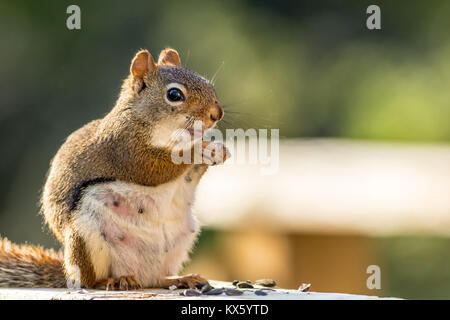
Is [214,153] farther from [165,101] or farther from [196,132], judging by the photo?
[165,101]

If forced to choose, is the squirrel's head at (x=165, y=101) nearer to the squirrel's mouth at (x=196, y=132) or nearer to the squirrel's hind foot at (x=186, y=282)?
the squirrel's mouth at (x=196, y=132)

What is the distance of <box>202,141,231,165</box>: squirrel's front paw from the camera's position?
321 cm

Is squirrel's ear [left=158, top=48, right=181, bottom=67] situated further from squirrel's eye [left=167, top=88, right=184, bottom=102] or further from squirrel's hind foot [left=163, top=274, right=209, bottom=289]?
squirrel's hind foot [left=163, top=274, right=209, bottom=289]

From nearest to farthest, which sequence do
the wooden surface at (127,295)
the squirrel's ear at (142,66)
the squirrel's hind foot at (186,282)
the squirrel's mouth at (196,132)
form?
1. the wooden surface at (127,295)
2. the squirrel's hind foot at (186,282)
3. the squirrel's mouth at (196,132)
4. the squirrel's ear at (142,66)

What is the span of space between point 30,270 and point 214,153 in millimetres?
804

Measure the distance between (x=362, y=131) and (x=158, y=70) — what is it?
607 centimetres

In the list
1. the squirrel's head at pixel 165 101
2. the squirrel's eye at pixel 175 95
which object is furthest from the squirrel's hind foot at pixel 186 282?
the squirrel's eye at pixel 175 95

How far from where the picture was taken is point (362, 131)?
9.20 meters

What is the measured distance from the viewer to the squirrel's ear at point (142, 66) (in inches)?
131

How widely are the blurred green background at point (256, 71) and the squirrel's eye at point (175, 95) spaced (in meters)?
2.99

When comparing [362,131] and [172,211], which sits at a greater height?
[362,131]
